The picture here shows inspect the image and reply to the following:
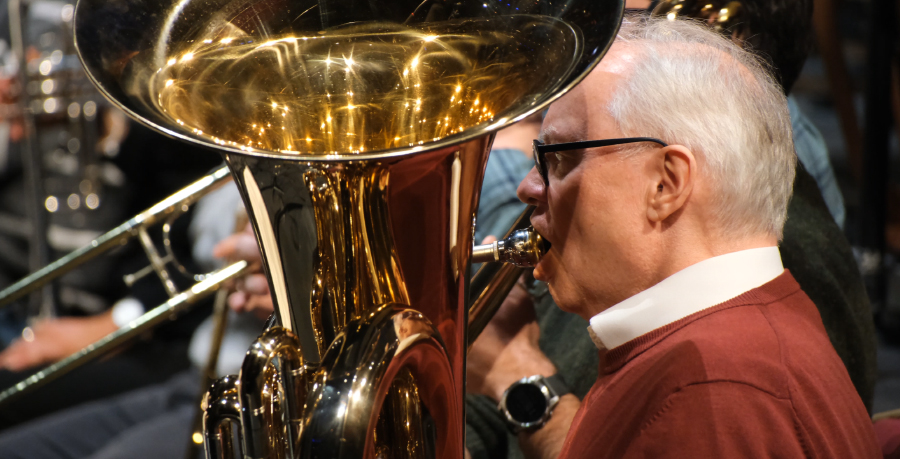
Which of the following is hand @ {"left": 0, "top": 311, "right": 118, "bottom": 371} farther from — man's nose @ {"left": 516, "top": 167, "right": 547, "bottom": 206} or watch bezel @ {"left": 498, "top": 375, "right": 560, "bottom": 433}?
man's nose @ {"left": 516, "top": 167, "right": 547, "bottom": 206}

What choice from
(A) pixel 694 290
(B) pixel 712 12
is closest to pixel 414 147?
(A) pixel 694 290

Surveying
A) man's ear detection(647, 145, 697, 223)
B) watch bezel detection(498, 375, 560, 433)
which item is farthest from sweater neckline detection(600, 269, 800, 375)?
watch bezel detection(498, 375, 560, 433)

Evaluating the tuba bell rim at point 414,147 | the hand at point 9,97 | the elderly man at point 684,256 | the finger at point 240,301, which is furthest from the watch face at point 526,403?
the hand at point 9,97

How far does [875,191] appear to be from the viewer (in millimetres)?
2740

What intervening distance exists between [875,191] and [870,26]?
58 cm

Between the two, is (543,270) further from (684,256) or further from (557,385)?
(557,385)

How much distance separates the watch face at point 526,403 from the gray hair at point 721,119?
0.55m

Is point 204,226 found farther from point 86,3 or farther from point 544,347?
point 86,3

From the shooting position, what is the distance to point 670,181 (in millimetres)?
859

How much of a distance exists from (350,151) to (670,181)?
1.18ft

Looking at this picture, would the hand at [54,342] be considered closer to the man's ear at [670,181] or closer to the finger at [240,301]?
the finger at [240,301]

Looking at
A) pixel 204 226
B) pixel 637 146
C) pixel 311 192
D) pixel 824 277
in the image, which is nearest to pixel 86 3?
pixel 311 192

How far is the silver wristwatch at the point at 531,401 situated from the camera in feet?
4.33

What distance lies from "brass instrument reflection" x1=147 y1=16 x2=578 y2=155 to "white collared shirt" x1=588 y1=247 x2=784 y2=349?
28cm
